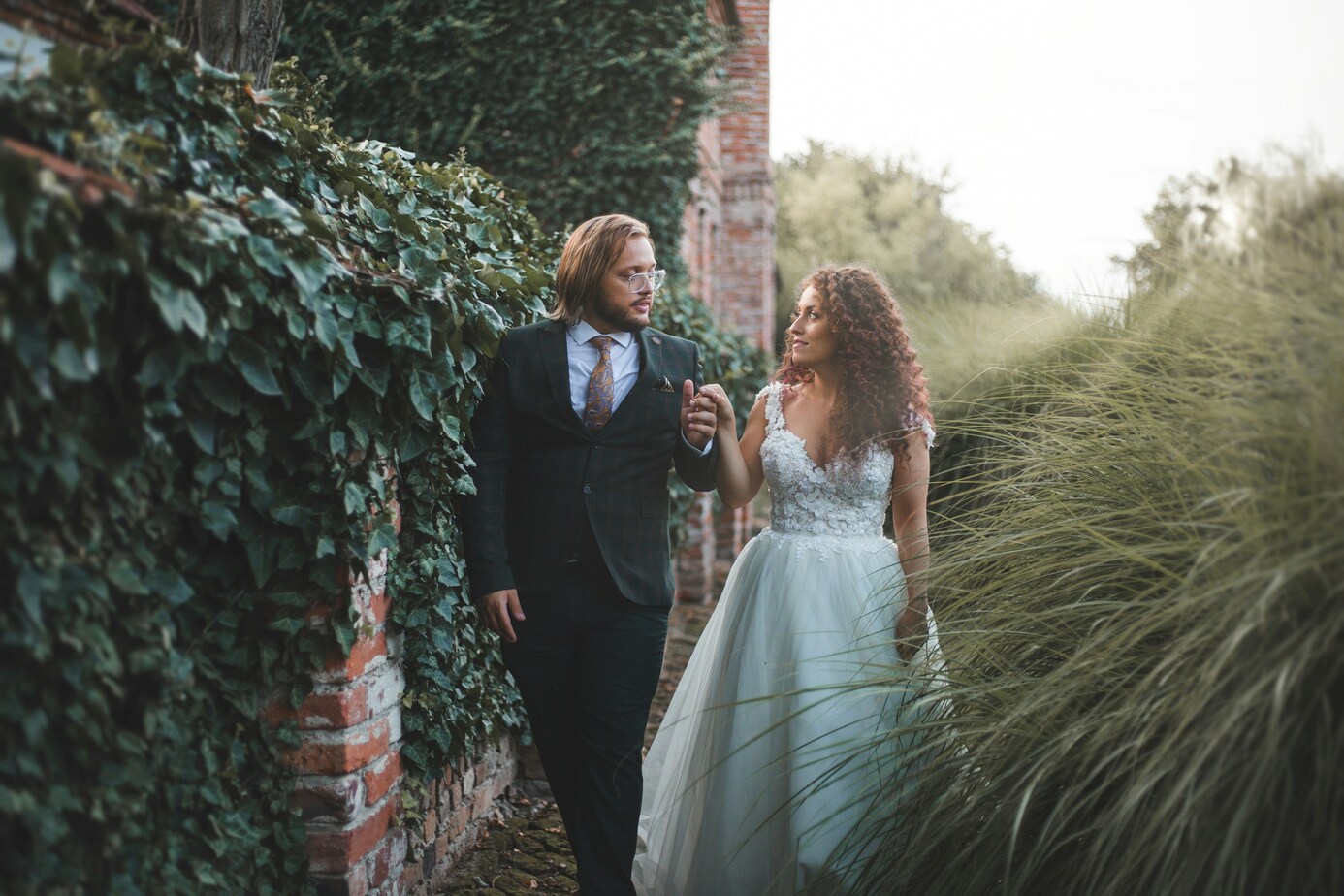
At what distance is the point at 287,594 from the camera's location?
8.16 ft

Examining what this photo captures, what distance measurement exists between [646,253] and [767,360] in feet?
27.0

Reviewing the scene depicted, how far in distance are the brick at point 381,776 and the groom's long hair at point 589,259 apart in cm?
139

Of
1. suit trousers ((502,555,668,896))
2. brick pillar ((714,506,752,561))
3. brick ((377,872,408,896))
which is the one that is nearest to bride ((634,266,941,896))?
suit trousers ((502,555,668,896))

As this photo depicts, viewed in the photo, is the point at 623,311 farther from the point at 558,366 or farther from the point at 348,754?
the point at 348,754

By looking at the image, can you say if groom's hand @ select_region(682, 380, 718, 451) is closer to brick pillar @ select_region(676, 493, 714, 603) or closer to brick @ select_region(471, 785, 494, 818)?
brick @ select_region(471, 785, 494, 818)

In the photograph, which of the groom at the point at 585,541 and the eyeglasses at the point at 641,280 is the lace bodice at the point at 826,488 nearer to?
the groom at the point at 585,541

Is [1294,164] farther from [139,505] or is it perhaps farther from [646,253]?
[139,505]

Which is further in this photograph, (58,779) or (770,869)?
(770,869)

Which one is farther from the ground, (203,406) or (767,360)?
(767,360)

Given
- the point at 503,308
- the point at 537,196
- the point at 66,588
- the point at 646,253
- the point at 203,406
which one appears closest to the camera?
the point at 66,588

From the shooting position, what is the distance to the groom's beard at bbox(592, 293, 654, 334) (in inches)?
130

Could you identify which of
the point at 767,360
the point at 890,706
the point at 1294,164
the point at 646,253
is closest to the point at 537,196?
the point at 767,360

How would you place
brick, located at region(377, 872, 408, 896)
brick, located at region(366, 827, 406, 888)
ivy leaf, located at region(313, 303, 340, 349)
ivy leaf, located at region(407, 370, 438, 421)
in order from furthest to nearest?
1. brick, located at region(377, 872, 408, 896)
2. brick, located at region(366, 827, 406, 888)
3. ivy leaf, located at region(407, 370, 438, 421)
4. ivy leaf, located at region(313, 303, 340, 349)

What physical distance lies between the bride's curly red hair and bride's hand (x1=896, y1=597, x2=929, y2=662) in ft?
1.89
